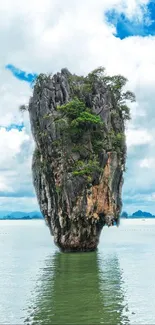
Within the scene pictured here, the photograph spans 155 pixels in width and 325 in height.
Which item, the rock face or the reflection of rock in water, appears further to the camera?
the rock face

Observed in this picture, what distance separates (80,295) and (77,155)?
1771 cm

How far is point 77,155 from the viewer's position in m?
35.3

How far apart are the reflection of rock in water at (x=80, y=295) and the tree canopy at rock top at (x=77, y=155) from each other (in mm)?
5732

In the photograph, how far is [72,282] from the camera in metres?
22.7

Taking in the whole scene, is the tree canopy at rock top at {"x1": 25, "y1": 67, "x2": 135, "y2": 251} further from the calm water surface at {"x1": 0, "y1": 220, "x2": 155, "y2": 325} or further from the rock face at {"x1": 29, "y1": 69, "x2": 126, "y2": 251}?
the calm water surface at {"x1": 0, "y1": 220, "x2": 155, "y2": 325}

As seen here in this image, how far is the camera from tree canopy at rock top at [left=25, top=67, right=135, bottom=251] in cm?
3434

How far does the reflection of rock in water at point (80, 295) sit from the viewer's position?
15180 mm

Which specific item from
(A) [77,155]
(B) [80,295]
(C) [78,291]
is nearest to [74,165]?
(A) [77,155]

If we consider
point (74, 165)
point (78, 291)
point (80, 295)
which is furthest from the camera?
point (74, 165)

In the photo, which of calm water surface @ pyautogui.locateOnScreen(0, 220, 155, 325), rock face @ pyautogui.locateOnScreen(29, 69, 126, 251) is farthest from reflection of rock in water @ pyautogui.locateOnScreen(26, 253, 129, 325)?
rock face @ pyautogui.locateOnScreen(29, 69, 126, 251)

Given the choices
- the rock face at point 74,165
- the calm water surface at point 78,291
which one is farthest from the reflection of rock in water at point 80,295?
the rock face at point 74,165

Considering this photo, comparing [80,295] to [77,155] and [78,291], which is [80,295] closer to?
[78,291]

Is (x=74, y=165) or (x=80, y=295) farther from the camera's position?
(x=74, y=165)

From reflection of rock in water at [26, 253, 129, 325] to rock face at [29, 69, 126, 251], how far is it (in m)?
5.63
